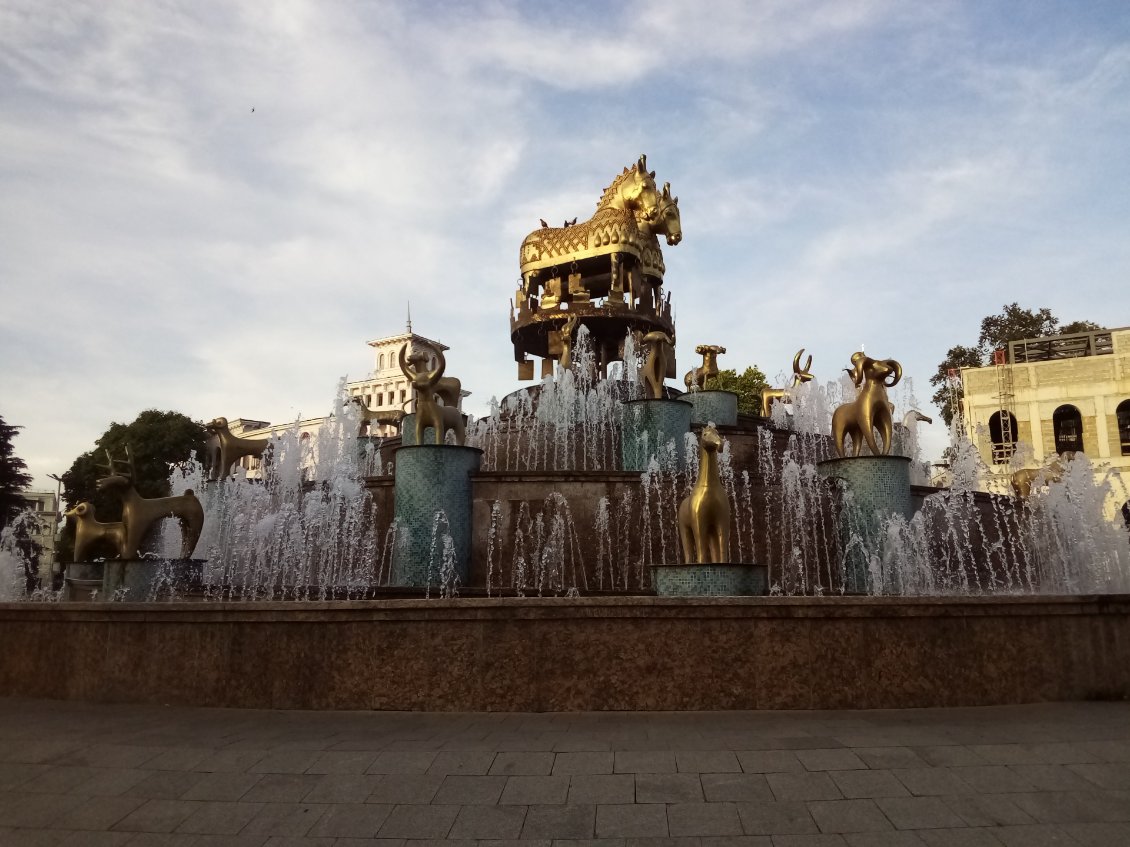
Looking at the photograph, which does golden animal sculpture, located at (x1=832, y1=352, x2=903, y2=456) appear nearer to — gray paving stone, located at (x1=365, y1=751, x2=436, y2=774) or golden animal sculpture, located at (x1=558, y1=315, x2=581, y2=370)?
gray paving stone, located at (x1=365, y1=751, x2=436, y2=774)

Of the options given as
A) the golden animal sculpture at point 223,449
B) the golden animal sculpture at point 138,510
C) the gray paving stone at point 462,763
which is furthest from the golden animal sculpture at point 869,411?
the golden animal sculpture at point 223,449

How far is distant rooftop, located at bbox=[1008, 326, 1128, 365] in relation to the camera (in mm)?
41406

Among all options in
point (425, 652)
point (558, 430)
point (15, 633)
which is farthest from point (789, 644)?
point (558, 430)

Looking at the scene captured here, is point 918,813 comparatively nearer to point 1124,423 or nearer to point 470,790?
point 470,790

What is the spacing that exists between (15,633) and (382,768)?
5653 mm

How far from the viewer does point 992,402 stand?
40906mm

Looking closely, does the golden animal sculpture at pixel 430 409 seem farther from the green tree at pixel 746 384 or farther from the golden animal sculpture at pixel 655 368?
the green tree at pixel 746 384

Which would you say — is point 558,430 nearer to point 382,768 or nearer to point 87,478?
point 382,768

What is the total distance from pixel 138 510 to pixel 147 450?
2624 centimetres

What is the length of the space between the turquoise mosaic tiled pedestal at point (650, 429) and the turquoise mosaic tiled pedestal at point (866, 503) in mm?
3576

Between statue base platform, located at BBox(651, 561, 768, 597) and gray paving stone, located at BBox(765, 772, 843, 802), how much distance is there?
13.3 feet

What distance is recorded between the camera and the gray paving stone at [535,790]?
514cm

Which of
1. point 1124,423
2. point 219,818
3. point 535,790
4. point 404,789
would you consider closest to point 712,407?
point 535,790

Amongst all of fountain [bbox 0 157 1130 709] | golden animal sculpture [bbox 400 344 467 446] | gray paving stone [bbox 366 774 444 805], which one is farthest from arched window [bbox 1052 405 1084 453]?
gray paving stone [bbox 366 774 444 805]
